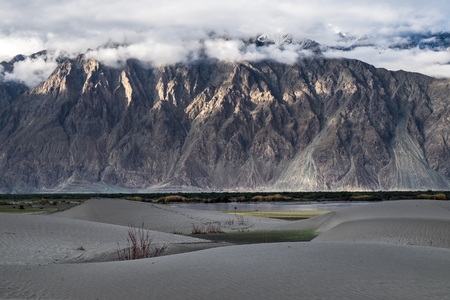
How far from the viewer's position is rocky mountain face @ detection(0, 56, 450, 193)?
479 feet

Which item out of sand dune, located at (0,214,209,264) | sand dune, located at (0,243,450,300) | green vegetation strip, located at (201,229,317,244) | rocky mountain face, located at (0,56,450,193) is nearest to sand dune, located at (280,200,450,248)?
green vegetation strip, located at (201,229,317,244)

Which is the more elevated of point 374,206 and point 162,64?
point 162,64

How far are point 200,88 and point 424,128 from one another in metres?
73.3

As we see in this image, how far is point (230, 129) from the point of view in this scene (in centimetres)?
16162

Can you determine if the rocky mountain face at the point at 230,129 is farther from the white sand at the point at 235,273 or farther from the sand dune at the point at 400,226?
the white sand at the point at 235,273

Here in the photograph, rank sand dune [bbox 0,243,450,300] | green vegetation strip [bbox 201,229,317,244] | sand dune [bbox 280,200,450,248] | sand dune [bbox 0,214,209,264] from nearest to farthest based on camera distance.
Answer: sand dune [bbox 0,243,450,300]
sand dune [bbox 0,214,209,264]
sand dune [bbox 280,200,450,248]
green vegetation strip [bbox 201,229,317,244]

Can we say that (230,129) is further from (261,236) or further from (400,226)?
(400,226)

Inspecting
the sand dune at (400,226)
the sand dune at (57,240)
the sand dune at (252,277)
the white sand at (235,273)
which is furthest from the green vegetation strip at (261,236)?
the sand dune at (252,277)

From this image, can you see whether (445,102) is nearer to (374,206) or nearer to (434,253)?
(374,206)

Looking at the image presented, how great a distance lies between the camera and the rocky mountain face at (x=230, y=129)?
479 ft

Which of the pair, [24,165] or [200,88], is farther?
[200,88]

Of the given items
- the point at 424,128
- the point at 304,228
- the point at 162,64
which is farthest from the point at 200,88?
the point at 304,228

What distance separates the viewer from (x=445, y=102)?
500 ft

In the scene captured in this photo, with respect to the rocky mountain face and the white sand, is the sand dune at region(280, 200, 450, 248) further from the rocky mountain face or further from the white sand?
the rocky mountain face
